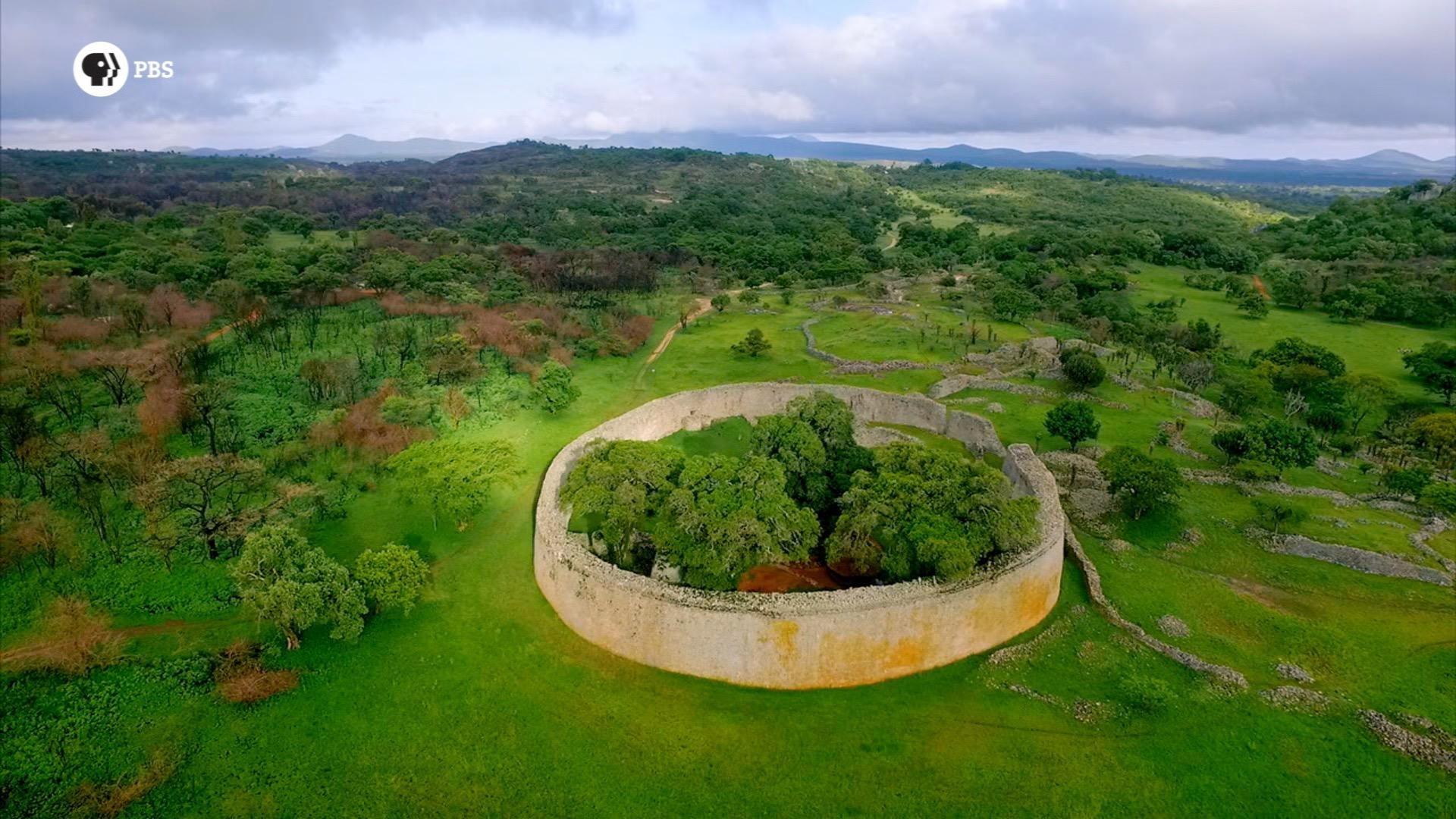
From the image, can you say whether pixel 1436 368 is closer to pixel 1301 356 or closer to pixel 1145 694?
pixel 1301 356

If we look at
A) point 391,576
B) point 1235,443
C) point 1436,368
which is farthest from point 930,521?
point 1436,368

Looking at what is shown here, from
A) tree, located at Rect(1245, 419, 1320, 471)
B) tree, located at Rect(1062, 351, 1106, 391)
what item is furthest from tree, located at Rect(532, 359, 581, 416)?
tree, located at Rect(1245, 419, 1320, 471)

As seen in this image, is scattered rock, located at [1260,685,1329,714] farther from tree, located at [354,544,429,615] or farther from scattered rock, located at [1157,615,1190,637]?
tree, located at [354,544,429,615]

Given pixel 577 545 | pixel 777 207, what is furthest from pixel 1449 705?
pixel 777 207

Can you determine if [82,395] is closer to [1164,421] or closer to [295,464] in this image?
[295,464]

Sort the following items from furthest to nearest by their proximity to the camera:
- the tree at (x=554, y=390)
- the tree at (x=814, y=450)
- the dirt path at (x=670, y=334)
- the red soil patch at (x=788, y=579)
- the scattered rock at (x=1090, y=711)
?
the dirt path at (x=670, y=334)
the tree at (x=554, y=390)
the tree at (x=814, y=450)
the red soil patch at (x=788, y=579)
the scattered rock at (x=1090, y=711)

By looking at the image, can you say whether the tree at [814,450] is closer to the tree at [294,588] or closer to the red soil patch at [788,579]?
the red soil patch at [788,579]

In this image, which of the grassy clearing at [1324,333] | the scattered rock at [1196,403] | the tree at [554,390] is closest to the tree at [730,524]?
the tree at [554,390]
